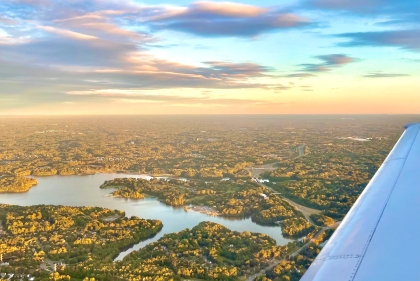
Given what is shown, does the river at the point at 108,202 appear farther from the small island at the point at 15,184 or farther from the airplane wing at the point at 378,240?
the airplane wing at the point at 378,240

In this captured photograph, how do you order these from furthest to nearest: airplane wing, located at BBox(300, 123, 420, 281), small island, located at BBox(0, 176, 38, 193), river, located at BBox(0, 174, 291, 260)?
small island, located at BBox(0, 176, 38, 193) → river, located at BBox(0, 174, 291, 260) → airplane wing, located at BBox(300, 123, 420, 281)

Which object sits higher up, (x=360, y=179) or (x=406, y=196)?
(x=406, y=196)

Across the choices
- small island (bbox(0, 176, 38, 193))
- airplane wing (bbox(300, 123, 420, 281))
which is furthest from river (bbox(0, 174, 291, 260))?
airplane wing (bbox(300, 123, 420, 281))

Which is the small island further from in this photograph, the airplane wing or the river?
the airplane wing

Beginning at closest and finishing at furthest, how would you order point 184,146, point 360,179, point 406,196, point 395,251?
point 395,251, point 406,196, point 360,179, point 184,146

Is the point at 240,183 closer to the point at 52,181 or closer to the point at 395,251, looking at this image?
the point at 52,181

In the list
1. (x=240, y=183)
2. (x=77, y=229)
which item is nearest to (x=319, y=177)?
(x=240, y=183)
